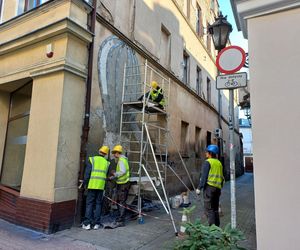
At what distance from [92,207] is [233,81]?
13.3 ft

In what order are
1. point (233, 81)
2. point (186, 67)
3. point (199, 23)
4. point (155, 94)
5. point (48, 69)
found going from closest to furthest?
point (233, 81) < point (48, 69) < point (155, 94) < point (186, 67) < point (199, 23)

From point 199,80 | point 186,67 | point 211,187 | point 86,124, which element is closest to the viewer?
point 211,187

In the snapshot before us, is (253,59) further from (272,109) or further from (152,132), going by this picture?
(152,132)

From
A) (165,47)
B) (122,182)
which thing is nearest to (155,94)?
(122,182)

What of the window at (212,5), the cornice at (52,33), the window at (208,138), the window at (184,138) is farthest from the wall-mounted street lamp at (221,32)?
the window at (212,5)

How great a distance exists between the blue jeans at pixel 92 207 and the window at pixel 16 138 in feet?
9.33

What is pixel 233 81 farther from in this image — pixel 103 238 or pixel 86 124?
pixel 103 238

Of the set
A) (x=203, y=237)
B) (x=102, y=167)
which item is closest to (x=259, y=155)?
(x=203, y=237)

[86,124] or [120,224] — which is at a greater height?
[86,124]

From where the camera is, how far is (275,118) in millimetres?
3242

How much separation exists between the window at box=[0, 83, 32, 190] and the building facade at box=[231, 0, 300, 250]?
6.34 m

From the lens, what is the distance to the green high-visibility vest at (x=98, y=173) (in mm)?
5965

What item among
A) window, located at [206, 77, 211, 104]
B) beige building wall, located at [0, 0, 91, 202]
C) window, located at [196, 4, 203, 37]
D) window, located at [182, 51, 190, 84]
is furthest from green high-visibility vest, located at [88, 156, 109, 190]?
window, located at [196, 4, 203, 37]

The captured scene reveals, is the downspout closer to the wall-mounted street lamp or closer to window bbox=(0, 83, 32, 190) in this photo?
window bbox=(0, 83, 32, 190)
